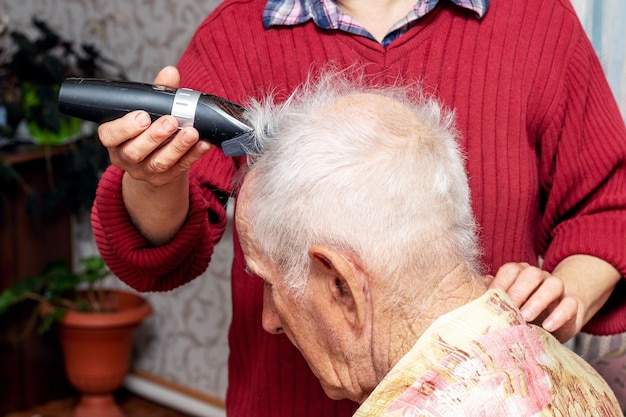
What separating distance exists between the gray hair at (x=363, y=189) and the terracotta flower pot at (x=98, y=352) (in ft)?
7.25

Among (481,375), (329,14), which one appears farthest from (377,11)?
(481,375)

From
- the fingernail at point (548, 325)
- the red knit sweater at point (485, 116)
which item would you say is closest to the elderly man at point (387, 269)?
the fingernail at point (548, 325)

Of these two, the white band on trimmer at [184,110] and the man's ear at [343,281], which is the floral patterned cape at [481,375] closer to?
the man's ear at [343,281]

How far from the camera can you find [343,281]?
0.97m

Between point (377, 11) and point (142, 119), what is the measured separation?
563mm

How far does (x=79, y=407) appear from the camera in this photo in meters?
3.25

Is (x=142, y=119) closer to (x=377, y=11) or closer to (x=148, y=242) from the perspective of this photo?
(x=148, y=242)

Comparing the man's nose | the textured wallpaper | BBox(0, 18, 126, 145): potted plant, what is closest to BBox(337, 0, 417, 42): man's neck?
the man's nose

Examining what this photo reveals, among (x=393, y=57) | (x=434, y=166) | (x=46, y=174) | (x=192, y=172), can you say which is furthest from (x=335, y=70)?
(x=46, y=174)

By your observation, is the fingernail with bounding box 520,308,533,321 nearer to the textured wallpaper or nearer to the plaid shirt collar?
the plaid shirt collar

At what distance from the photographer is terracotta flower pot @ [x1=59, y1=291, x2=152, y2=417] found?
10.2 ft

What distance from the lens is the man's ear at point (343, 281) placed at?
958 mm

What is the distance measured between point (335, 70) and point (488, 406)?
61cm

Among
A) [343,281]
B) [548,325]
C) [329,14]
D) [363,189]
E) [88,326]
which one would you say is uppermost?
[329,14]
